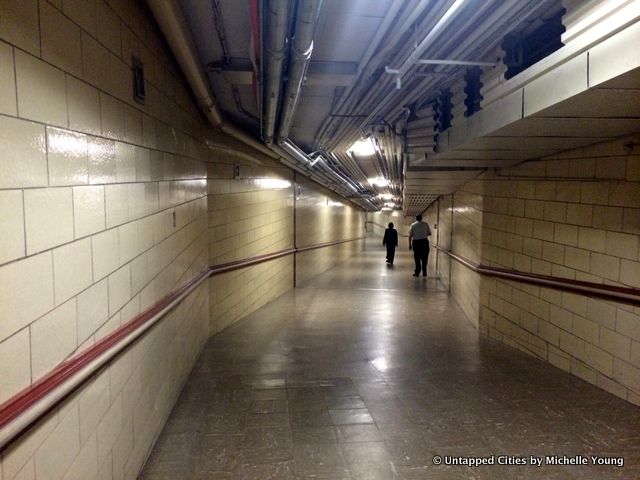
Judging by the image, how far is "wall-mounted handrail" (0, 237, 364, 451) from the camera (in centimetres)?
131

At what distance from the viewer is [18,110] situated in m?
1.37

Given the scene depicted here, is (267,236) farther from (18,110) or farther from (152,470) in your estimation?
(18,110)

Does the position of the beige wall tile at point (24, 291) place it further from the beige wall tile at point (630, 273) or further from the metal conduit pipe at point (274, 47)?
the beige wall tile at point (630, 273)

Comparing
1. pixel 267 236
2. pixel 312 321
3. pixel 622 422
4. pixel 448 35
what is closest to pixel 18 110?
pixel 448 35

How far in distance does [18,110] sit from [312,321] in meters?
4.88

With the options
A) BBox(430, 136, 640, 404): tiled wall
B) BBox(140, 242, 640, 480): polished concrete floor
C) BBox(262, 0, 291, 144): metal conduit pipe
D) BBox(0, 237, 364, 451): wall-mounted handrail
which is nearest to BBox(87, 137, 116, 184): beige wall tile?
BBox(0, 237, 364, 451): wall-mounted handrail

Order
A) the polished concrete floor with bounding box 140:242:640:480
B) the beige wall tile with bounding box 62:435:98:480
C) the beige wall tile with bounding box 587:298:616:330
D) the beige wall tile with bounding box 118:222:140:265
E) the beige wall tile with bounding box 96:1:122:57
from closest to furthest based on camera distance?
the beige wall tile with bounding box 62:435:98:480 → the beige wall tile with bounding box 96:1:122:57 → the beige wall tile with bounding box 118:222:140:265 → the polished concrete floor with bounding box 140:242:640:480 → the beige wall tile with bounding box 587:298:616:330

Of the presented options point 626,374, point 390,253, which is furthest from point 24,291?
point 390,253

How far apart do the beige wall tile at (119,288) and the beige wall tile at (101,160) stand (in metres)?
0.45

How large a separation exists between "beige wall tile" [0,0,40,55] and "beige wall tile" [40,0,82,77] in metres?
0.04

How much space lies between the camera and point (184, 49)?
2758mm

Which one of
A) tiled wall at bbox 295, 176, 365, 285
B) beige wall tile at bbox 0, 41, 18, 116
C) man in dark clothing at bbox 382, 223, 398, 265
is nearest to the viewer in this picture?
beige wall tile at bbox 0, 41, 18, 116

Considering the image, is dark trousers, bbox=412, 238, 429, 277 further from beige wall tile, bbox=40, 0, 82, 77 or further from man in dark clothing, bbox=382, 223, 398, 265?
beige wall tile, bbox=40, 0, 82, 77

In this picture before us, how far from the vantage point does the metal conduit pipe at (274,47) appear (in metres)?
2.08
